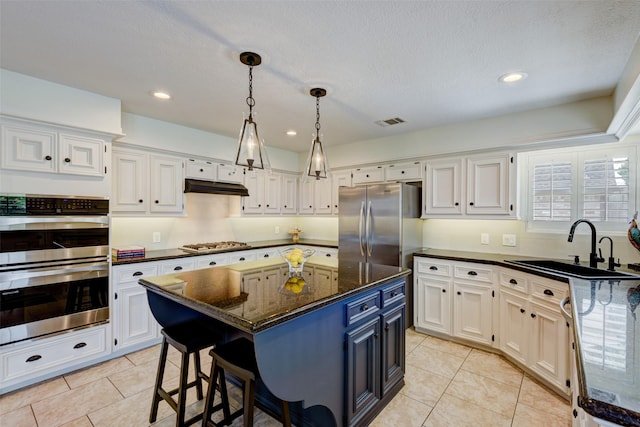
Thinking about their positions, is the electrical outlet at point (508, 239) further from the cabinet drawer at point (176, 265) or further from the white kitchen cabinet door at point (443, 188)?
the cabinet drawer at point (176, 265)

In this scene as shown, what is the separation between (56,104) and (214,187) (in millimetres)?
1776

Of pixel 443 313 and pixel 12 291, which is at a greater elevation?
pixel 12 291

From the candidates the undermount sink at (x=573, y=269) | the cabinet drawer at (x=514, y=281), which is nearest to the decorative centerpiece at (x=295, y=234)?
the cabinet drawer at (x=514, y=281)

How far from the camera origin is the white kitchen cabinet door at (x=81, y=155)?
2.65 metres

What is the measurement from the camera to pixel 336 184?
4867mm

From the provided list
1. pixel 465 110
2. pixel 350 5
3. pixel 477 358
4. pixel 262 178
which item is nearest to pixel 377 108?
pixel 465 110

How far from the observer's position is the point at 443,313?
11.2 feet

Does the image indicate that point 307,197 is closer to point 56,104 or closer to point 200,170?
point 200,170

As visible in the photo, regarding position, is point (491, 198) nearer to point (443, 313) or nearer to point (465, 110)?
point (465, 110)

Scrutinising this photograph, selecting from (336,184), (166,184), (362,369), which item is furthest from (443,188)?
(166,184)

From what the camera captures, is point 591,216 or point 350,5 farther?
point 591,216

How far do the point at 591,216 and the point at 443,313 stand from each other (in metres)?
1.81

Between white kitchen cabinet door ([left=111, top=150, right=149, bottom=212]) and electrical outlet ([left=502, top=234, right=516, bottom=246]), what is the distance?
4.30m

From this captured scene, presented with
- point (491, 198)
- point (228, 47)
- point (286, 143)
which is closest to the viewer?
point (228, 47)
